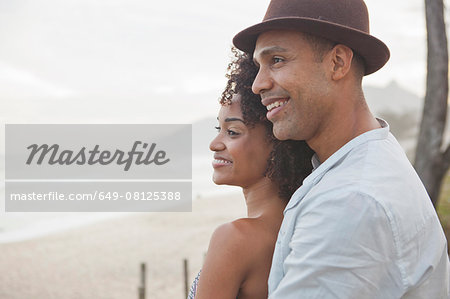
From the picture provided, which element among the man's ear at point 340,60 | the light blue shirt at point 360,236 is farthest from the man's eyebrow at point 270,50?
the light blue shirt at point 360,236

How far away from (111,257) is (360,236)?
1703 cm

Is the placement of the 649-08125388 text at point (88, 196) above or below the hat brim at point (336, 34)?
above

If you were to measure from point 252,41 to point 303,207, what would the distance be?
2.45 ft

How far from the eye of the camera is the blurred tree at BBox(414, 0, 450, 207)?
7.02m

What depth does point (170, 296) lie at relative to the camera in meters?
13.0

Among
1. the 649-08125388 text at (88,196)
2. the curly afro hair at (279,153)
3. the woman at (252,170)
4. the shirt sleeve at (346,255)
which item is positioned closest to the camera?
the shirt sleeve at (346,255)

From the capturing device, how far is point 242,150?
215cm

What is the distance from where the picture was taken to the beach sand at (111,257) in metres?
14.2

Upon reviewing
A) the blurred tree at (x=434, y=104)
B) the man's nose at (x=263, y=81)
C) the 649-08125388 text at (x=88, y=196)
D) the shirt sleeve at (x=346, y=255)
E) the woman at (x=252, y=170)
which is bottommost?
the shirt sleeve at (x=346, y=255)

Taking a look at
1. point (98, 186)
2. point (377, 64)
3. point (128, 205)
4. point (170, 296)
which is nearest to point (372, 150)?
point (377, 64)

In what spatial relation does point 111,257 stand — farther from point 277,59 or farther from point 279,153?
point 277,59

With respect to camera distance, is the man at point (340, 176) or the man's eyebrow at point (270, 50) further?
the man's eyebrow at point (270, 50)

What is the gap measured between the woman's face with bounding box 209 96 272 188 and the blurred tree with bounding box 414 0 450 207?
547 centimetres

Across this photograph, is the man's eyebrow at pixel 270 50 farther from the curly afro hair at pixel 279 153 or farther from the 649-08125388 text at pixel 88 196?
the 649-08125388 text at pixel 88 196
